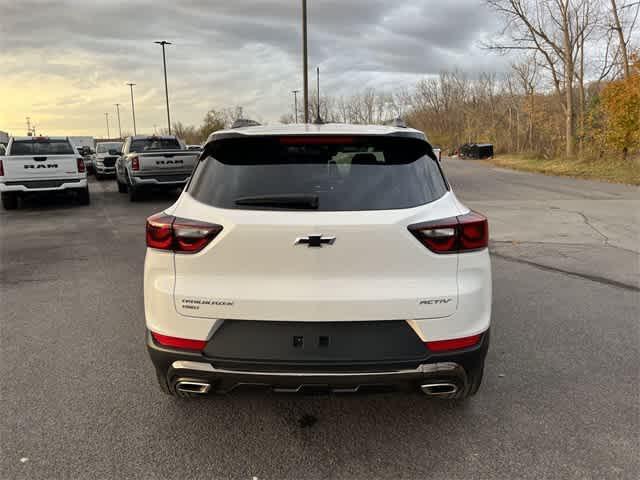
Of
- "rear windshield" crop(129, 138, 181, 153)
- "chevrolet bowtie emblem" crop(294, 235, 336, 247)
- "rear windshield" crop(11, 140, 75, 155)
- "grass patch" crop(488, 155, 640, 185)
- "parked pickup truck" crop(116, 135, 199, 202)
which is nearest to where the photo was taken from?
"chevrolet bowtie emblem" crop(294, 235, 336, 247)

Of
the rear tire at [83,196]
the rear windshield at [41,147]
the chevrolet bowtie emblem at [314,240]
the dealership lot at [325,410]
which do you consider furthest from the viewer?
the rear tire at [83,196]

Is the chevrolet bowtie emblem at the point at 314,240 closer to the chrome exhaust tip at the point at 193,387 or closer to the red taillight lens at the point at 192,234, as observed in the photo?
the red taillight lens at the point at 192,234

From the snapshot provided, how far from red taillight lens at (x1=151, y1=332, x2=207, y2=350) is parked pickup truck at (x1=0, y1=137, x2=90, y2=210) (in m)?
13.1

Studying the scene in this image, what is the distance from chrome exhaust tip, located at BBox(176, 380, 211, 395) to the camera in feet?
8.64

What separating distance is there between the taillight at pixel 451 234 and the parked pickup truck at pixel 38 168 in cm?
1372

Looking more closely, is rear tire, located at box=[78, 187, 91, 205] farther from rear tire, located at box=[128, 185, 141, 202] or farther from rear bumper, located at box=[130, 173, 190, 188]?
rear bumper, located at box=[130, 173, 190, 188]

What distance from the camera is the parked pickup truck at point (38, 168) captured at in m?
13.6

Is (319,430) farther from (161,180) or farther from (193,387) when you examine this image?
(161,180)

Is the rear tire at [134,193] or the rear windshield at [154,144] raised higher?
the rear windshield at [154,144]

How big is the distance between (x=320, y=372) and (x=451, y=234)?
0.93 meters

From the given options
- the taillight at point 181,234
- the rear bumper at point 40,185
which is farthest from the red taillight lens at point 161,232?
the rear bumper at point 40,185

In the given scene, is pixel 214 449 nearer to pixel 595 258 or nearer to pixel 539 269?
pixel 539 269

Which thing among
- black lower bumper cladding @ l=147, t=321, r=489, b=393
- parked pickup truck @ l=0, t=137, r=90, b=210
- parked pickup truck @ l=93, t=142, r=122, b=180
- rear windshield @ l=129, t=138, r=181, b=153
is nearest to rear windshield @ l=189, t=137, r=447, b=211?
black lower bumper cladding @ l=147, t=321, r=489, b=393

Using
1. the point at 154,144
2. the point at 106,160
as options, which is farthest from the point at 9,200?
the point at 106,160
